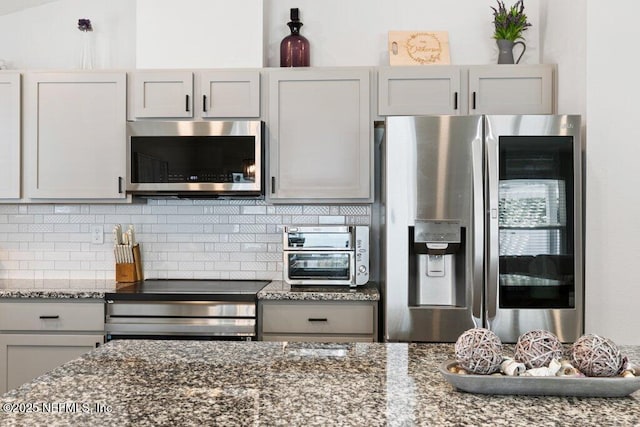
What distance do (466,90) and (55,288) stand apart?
2.61 meters

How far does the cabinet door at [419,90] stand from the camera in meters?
3.02

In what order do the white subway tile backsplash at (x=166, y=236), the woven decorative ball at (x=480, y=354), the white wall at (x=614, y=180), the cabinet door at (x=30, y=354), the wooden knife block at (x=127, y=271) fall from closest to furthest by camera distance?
the woven decorative ball at (x=480, y=354)
the white wall at (x=614, y=180)
the cabinet door at (x=30, y=354)
the wooden knife block at (x=127, y=271)
the white subway tile backsplash at (x=166, y=236)

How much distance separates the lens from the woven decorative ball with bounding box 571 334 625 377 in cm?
109

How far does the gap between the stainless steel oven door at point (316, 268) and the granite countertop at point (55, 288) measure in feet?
3.31

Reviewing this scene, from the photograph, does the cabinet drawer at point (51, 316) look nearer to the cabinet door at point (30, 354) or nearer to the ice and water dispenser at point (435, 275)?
the cabinet door at point (30, 354)

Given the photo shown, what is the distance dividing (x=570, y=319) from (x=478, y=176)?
82cm

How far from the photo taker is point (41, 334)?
9.53 ft

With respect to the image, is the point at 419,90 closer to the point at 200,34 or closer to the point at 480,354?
the point at 200,34

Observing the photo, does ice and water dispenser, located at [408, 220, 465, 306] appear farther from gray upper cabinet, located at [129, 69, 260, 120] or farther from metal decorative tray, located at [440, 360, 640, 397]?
metal decorative tray, located at [440, 360, 640, 397]

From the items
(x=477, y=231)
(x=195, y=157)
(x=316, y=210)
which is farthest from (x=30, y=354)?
(x=477, y=231)

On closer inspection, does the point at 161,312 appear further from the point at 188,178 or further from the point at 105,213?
the point at 105,213

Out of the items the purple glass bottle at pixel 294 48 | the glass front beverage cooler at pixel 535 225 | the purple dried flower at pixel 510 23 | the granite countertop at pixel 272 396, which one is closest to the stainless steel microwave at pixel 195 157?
the purple glass bottle at pixel 294 48

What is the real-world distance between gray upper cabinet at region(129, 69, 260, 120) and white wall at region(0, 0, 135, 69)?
0.51m

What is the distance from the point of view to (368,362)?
4.57ft
